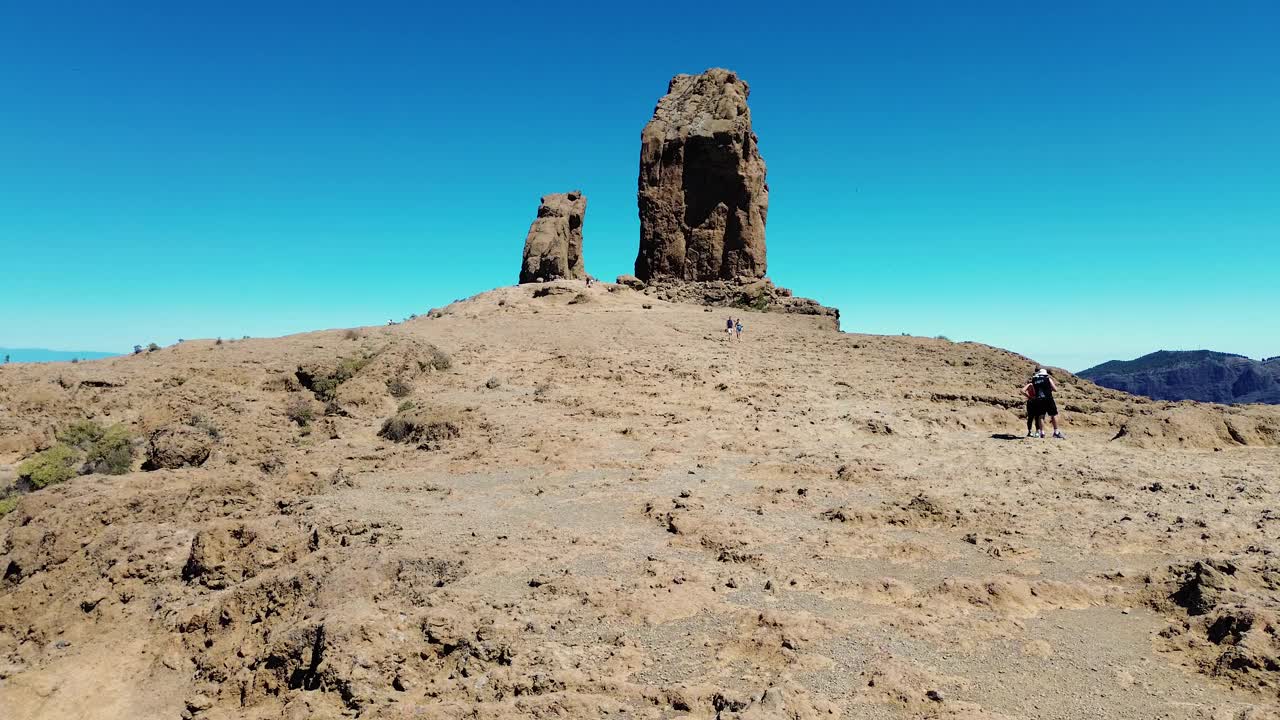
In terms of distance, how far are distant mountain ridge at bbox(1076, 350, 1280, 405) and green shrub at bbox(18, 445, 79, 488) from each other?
51236mm

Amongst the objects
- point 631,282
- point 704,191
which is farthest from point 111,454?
point 704,191

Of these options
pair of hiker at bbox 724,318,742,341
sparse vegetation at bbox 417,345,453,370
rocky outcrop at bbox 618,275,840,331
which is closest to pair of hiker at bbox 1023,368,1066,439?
pair of hiker at bbox 724,318,742,341

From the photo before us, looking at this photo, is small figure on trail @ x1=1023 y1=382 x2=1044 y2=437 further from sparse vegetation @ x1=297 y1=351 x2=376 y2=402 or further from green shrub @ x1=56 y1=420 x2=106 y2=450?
green shrub @ x1=56 y1=420 x2=106 y2=450

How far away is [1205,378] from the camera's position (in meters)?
58.8

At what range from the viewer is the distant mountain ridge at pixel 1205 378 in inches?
1860

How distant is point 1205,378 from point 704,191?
54.8m

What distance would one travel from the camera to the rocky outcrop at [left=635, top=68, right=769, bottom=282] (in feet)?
106

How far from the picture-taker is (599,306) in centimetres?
2870

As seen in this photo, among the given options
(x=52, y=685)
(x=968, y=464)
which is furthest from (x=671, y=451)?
(x=52, y=685)

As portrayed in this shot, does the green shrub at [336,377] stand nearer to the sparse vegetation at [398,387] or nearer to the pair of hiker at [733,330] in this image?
the sparse vegetation at [398,387]

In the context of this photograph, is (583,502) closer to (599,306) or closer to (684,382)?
(684,382)

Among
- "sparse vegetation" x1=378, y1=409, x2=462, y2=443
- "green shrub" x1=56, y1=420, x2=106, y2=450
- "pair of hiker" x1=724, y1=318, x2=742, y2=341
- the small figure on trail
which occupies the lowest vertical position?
"green shrub" x1=56, y1=420, x2=106, y2=450

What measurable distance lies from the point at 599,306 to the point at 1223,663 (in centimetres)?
2528

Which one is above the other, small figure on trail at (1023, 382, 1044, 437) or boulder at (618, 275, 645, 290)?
boulder at (618, 275, 645, 290)
